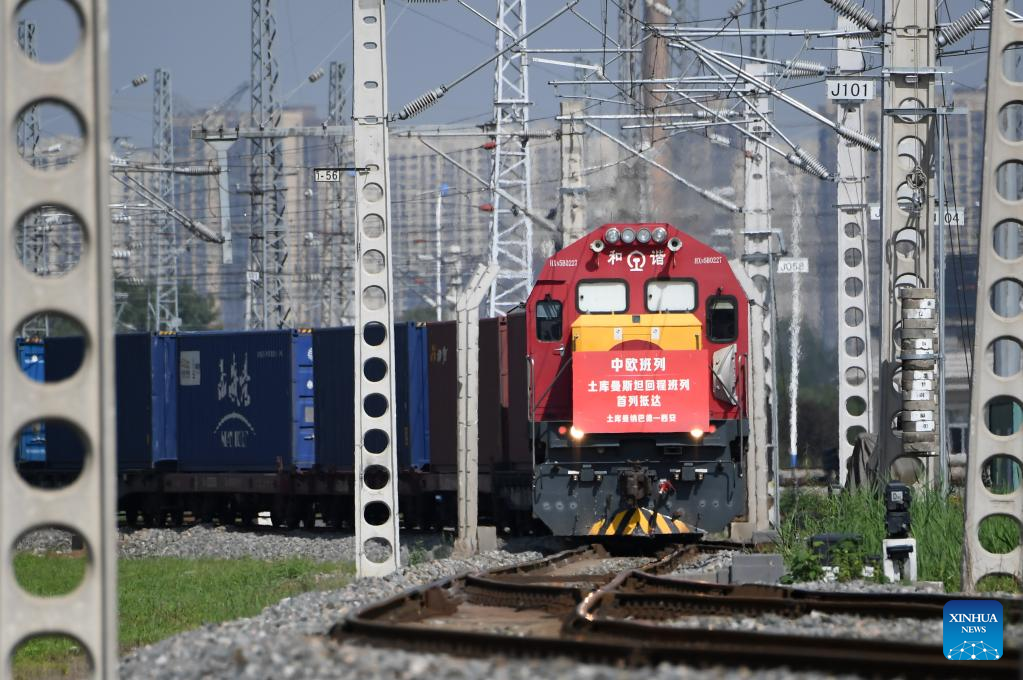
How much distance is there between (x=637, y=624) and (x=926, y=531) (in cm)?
670

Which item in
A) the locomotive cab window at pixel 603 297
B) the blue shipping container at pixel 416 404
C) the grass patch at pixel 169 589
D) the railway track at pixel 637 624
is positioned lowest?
the grass patch at pixel 169 589

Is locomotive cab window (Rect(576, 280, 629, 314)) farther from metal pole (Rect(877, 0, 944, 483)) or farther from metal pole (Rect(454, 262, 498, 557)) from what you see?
metal pole (Rect(877, 0, 944, 483))

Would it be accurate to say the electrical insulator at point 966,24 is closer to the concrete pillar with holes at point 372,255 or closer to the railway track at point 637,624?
the concrete pillar with holes at point 372,255

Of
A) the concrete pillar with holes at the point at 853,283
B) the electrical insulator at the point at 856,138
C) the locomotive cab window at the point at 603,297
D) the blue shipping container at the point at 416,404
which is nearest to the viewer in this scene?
the locomotive cab window at the point at 603,297

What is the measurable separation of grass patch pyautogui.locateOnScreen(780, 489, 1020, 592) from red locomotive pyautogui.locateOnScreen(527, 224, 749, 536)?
1246 millimetres

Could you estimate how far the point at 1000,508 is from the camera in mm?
12055

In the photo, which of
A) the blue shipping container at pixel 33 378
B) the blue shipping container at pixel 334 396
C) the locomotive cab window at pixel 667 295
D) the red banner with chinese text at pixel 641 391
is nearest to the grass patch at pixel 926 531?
the red banner with chinese text at pixel 641 391

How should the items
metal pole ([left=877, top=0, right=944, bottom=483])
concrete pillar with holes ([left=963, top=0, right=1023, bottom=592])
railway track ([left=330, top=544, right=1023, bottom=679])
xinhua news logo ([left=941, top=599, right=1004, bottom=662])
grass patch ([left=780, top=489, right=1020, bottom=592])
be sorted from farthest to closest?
metal pole ([left=877, top=0, right=944, bottom=483]) → grass patch ([left=780, top=489, right=1020, bottom=592]) → concrete pillar with holes ([left=963, top=0, right=1023, bottom=592]) → xinhua news logo ([left=941, top=599, right=1004, bottom=662]) → railway track ([left=330, top=544, right=1023, bottom=679])

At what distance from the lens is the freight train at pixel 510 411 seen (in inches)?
699

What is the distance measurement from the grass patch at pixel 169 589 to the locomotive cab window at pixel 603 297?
13.9ft

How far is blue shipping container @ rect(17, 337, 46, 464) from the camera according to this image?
32159 millimetres

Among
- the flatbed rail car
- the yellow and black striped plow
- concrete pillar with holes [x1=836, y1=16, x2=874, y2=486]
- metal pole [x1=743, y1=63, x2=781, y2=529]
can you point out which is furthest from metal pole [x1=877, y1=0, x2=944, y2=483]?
concrete pillar with holes [x1=836, y1=16, x2=874, y2=486]

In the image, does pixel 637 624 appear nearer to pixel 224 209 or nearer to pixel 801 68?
pixel 801 68

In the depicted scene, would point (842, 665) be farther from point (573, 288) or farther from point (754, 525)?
point (754, 525)
